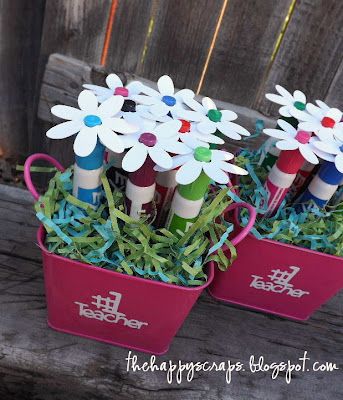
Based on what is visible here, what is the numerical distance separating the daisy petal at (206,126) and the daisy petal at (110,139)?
124 mm

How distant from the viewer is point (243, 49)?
86 centimetres

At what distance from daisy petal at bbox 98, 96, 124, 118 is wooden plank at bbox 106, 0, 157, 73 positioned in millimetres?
410

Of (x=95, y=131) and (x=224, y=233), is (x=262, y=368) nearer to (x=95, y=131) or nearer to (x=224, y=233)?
(x=224, y=233)

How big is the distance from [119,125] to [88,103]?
58 mm

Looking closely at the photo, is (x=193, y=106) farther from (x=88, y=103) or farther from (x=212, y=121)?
(x=88, y=103)

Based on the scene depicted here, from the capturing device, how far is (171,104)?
1.88 feet

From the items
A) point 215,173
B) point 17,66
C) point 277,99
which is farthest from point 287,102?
point 17,66

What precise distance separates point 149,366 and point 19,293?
0.81 ft

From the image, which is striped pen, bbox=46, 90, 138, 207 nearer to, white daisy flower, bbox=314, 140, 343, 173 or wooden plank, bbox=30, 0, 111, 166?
white daisy flower, bbox=314, 140, 343, 173

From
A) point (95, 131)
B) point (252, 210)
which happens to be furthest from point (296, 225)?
point (95, 131)

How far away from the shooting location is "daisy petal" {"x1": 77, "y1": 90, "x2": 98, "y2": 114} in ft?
1.66

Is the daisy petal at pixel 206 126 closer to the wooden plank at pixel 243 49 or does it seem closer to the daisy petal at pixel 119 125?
the daisy petal at pixel 119 125

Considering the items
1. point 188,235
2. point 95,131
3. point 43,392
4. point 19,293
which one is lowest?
point 43,392

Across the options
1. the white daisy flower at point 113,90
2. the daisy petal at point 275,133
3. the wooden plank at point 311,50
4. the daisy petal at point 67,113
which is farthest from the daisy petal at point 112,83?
the wooden plank at point 311,50
